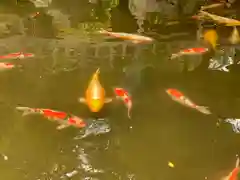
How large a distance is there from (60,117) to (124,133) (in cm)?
43

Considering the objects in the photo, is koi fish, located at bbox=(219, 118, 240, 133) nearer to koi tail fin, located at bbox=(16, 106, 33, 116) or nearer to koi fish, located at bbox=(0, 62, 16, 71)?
koi tail fin, located at bbox=(16, 106, 33, 116)

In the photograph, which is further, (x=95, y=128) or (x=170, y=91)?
(x=170, y=91)

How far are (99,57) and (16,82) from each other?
0.73 metres

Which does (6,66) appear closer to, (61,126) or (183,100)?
(61,126)

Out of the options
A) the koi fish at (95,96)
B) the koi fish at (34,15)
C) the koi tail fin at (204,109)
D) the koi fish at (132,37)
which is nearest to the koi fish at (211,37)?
the koi fish at (132,37)

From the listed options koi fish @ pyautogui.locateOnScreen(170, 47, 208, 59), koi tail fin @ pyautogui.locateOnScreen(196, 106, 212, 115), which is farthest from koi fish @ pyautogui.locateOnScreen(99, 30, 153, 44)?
koi tail fin @ pyautogui.locateOnScreen(196, 106, 212, 115)

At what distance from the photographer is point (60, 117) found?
2.99 m

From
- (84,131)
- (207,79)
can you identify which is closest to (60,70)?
(84,131)

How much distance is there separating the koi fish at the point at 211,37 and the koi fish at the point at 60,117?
1.56 m

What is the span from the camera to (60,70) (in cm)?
354

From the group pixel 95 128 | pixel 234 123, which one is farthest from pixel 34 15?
pixel 234 123

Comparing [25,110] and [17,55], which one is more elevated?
[17,55]

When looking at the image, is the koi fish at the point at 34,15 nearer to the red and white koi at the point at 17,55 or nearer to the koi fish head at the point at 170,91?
the red and white koi at the point at 17,55

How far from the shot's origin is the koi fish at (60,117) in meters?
2.95
